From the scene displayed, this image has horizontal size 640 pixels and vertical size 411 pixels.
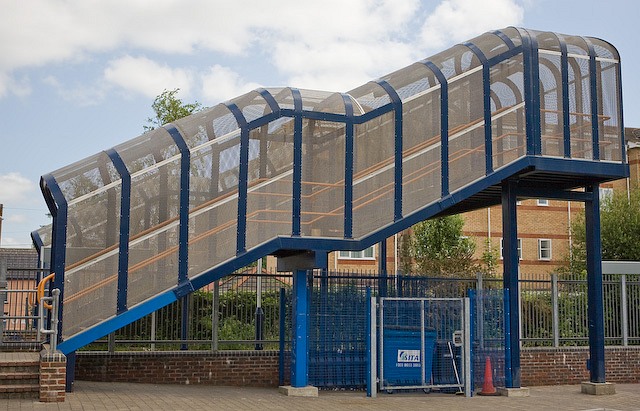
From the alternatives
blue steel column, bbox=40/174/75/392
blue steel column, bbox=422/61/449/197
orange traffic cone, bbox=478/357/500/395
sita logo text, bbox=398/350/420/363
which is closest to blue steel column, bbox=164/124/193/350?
blue steel column, bbox=40/174/75/392

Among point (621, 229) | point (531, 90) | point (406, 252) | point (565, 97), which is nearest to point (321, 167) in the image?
point (531, 90)

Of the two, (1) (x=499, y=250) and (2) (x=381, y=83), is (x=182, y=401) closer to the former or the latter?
(2) (x=381, y=83)

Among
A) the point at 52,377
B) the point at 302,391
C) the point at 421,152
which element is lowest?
the point at 302,391

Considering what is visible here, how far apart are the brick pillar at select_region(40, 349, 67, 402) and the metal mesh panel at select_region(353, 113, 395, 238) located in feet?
19.1

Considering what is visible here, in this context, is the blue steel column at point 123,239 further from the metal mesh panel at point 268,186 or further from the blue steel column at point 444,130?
the blue steel column at point 444,130

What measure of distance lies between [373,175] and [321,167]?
1.04m

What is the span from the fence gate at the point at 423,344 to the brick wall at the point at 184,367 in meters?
2.85

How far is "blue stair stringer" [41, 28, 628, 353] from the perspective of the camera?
1335 cm

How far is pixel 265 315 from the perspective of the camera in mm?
17391

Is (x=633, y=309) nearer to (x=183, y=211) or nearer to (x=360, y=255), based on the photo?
(x=183, y=211)

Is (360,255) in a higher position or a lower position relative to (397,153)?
lower

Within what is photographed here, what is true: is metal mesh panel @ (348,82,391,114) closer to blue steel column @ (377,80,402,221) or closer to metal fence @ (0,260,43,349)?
blue steel column @ (377,80,402,221)

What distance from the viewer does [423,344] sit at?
50.1 ft

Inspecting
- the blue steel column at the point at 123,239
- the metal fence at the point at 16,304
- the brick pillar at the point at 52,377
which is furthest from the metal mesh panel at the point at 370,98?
the brick pillar at the point at 52,377
